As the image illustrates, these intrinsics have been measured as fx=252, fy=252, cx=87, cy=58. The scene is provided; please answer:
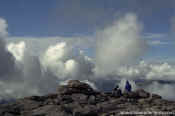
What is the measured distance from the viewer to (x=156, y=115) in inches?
2080

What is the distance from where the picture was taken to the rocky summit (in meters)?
57.4

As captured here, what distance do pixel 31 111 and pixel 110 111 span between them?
60.8ft

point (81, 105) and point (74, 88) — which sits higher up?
point (74, 88)

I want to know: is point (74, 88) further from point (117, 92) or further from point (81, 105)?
point (81, 105)

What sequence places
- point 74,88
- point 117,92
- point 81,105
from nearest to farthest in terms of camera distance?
point 81,105 → point 74,88 → point 117,92

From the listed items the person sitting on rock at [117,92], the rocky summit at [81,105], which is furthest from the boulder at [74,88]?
the person sitting on rock at [117,92]

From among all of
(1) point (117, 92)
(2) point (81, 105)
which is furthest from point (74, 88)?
(2) point (81, 105)

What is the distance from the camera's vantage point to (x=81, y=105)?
63.8 metres

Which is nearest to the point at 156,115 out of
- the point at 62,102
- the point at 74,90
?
the point at 62,102

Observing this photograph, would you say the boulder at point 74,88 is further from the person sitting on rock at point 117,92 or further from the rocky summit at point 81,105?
the person sitting on rock at point 117,92

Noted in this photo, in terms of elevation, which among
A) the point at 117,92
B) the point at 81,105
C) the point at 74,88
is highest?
the point at 74,88

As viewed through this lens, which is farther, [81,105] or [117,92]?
[117,92]

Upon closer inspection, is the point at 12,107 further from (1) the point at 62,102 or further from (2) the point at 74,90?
(2) the point at 74,90

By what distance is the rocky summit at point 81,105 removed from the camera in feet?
188
